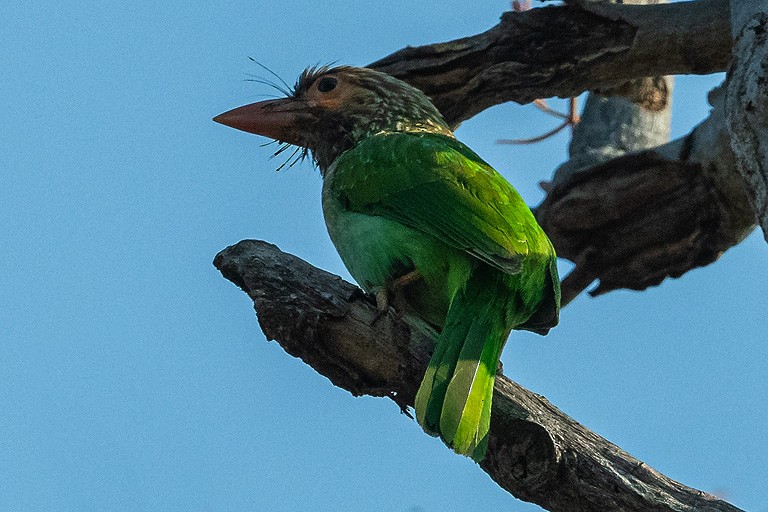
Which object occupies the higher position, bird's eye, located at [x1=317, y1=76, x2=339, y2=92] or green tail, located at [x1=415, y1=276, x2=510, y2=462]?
bird's eye, located at [x1=317, y1=76, x2=339, y2=92]

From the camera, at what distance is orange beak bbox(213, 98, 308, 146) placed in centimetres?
580

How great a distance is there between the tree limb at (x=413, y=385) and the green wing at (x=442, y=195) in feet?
1.30

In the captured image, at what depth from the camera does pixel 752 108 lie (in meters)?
4.23

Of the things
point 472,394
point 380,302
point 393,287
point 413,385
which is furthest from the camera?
point 393,287

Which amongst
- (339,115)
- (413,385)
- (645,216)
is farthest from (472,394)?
(645,216)

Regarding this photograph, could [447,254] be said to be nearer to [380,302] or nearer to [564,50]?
[380,302]

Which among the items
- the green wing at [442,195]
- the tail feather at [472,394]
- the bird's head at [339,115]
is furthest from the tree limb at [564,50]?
the tail feather at [472,394]

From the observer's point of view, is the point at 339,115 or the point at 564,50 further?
the point at 564,50

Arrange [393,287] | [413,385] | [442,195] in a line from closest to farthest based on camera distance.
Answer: [413,385] < [393,287] < [442,195]

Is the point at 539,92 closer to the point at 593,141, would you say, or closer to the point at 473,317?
the point at 593,141

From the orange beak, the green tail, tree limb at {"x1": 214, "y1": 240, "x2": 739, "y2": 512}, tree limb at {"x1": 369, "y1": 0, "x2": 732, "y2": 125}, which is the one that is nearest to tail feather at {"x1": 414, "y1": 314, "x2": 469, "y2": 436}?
the green tail

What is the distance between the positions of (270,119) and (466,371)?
7.60 ft

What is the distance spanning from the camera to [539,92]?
603cm

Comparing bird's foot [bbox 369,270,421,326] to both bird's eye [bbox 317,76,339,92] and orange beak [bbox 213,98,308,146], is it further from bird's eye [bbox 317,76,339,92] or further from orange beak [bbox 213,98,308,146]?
bird's eye [bbox 317,76,339,92]
